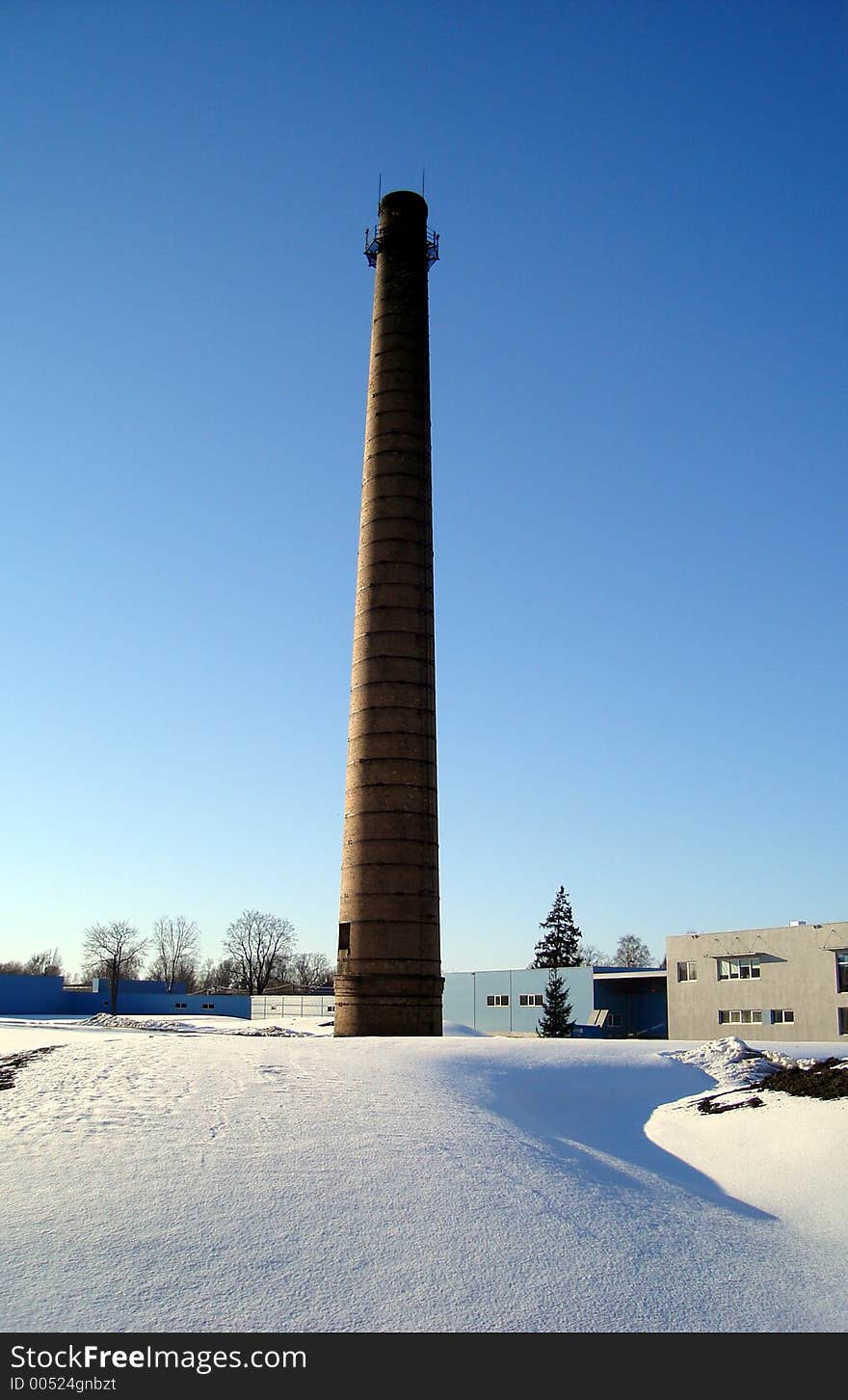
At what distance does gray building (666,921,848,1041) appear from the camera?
3719 cm

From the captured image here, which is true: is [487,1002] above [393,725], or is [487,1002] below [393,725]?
below

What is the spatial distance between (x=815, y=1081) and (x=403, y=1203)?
734 centimetres

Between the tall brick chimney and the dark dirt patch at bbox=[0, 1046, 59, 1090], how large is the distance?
7398mm

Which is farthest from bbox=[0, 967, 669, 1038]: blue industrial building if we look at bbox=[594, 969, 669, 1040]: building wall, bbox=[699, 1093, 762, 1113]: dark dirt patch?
bbox=[699, 1093, 762, 1113]: dark dirt patch

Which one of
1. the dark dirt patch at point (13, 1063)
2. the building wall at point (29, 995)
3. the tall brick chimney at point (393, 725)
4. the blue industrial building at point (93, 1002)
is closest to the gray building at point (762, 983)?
the tall brick chimney at point (393, 725)

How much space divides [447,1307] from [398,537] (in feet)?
64.2

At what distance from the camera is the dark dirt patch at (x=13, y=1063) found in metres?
15.2

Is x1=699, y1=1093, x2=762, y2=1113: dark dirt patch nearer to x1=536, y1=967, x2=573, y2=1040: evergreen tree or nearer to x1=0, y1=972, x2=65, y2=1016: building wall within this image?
x1=536, y1=967, x2=573, y2=1040: evergreen tree

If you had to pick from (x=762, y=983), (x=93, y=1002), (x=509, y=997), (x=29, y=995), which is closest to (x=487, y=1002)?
(x=509, y=997)

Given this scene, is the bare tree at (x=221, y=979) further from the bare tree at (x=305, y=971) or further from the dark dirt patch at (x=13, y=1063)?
the dark dirt patch at (x=13, y=1063)

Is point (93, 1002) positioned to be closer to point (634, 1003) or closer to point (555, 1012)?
point (555, 1012)

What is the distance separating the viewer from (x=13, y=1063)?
1703 centimetres

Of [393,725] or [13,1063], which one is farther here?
[393,725]
